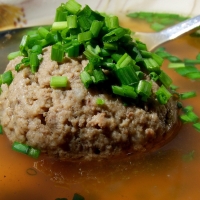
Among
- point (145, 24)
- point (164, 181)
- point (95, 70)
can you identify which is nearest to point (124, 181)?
point (164, 181)

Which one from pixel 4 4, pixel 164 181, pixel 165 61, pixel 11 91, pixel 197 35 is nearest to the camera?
pixel 164 181

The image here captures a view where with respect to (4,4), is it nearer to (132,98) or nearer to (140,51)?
(140,51)

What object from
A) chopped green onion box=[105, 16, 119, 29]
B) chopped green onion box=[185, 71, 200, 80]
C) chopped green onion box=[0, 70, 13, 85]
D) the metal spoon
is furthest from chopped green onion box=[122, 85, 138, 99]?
the metal spoon

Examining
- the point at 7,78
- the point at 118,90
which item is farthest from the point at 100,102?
the point at 7,78

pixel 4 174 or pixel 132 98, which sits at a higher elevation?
pixel 132 98

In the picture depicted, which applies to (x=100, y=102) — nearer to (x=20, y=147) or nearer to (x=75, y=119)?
(x=75, y=119)

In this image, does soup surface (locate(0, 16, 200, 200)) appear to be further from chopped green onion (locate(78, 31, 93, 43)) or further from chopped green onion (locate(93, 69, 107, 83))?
chopped green onion (locate(78, 31, 93, 43))
